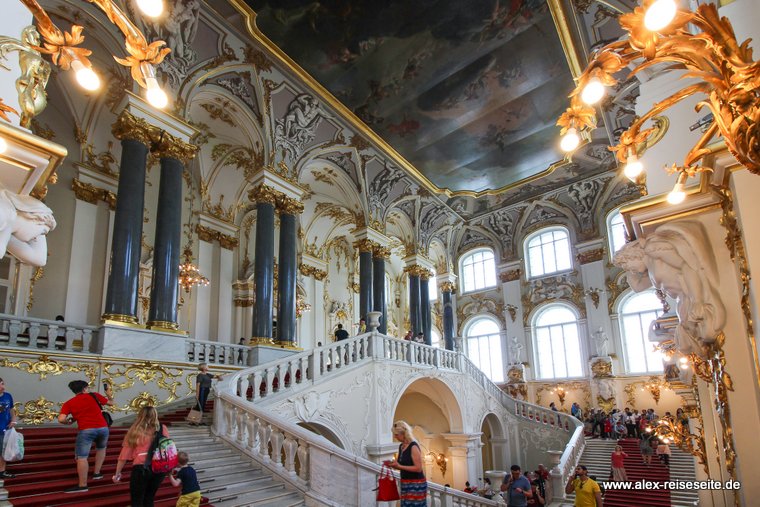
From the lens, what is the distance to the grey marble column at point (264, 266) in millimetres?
11984

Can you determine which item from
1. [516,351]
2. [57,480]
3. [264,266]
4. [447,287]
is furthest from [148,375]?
[516,351]

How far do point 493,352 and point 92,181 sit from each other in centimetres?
1831

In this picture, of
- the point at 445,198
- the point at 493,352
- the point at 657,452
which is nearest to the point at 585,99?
the point at 657,452

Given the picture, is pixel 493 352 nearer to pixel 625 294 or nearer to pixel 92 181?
pixel 625 294

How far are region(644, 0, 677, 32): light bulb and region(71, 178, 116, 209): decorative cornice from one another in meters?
13.6

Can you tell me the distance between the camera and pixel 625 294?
19.8 m

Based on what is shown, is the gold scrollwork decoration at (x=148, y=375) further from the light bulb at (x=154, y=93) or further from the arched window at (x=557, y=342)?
the arched window at (x=557, y=342)

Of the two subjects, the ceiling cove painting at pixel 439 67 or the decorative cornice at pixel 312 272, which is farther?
the decorative cornice at pixel 312 272

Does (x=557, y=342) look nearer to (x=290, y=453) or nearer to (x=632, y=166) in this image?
(x=290, y=453)

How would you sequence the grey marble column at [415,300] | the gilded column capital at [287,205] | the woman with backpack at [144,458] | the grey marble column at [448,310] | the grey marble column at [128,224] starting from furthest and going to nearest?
the grey marble column at [448,310]
the grey marble column at [415,300]
the gilded column capital at [287,205]
the grey marble column at [128,224]
the woman with backpack at [144,458]

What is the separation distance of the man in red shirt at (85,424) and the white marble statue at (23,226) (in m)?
2.75

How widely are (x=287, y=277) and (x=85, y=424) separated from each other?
8386mm

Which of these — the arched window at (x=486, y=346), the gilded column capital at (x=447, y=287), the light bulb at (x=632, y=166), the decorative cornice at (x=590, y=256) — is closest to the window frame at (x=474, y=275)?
the arched window at (x=486, y=346)

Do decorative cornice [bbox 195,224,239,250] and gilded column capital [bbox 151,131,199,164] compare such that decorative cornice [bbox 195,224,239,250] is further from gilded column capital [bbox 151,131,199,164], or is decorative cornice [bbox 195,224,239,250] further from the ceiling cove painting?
the ceiling cove painting
